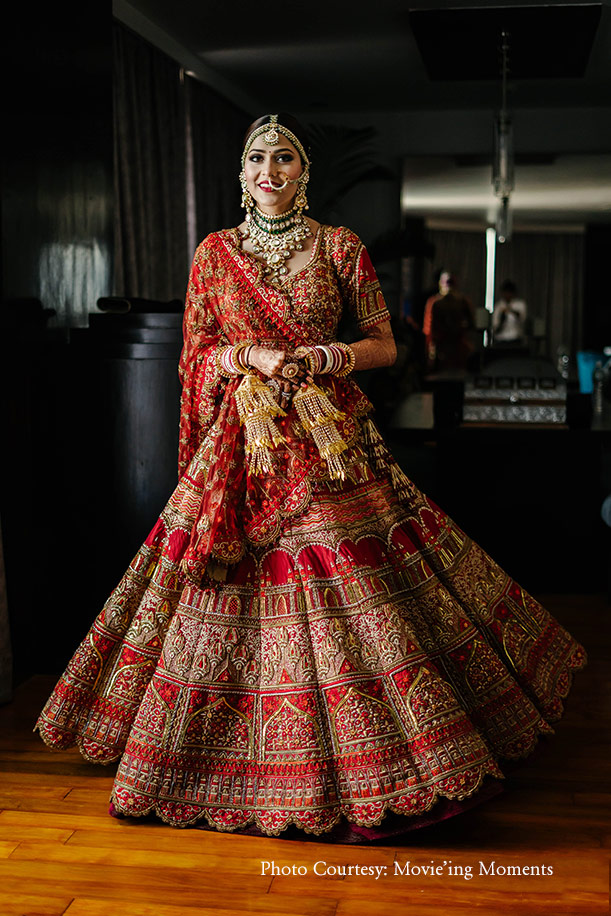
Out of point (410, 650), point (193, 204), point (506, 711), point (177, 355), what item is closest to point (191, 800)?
point (410, 650)

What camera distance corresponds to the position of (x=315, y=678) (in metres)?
2.23

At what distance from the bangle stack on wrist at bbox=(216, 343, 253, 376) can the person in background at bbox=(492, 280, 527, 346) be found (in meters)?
6.86

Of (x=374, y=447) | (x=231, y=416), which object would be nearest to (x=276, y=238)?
(x=231, y=416)

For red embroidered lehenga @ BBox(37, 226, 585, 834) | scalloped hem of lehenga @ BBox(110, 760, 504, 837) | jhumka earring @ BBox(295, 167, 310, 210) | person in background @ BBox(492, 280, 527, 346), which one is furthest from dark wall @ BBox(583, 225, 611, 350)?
scalloped hem of lehenga @ BBox(110, 760, 504, 837)

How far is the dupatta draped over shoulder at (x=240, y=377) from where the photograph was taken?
7.77 feet

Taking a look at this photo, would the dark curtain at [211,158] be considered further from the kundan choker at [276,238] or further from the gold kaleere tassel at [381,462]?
the gold kaleere tassel at [381,462]

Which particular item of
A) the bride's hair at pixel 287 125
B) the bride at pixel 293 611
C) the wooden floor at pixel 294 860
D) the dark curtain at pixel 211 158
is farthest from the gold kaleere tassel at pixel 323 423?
the dark curtain at pixel 211 158

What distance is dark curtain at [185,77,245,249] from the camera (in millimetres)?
6941

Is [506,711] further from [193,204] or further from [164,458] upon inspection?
[193,204]

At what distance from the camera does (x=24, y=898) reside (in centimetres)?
199

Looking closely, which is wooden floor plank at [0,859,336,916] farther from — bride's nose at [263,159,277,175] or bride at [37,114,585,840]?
bride's nose at [263,159,277,175]

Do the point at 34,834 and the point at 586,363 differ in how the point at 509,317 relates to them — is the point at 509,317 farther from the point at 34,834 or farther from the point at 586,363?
the point at 34,834

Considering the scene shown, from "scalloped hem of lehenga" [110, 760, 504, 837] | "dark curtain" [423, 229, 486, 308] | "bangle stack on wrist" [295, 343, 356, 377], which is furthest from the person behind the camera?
"dark curtain" [423, 229, 486, 308]

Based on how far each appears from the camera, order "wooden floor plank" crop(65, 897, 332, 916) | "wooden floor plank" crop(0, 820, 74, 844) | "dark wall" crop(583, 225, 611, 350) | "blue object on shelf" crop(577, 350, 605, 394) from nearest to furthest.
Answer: "wooden floor plank" crop(65, 897, 332, 916) → "wooden floor plank" crop(0, 820, 74, 844) → "blue object on shelf" crop(577, 350, 605, 394) → "dark wall" crop(583, 225, 611, 350)
